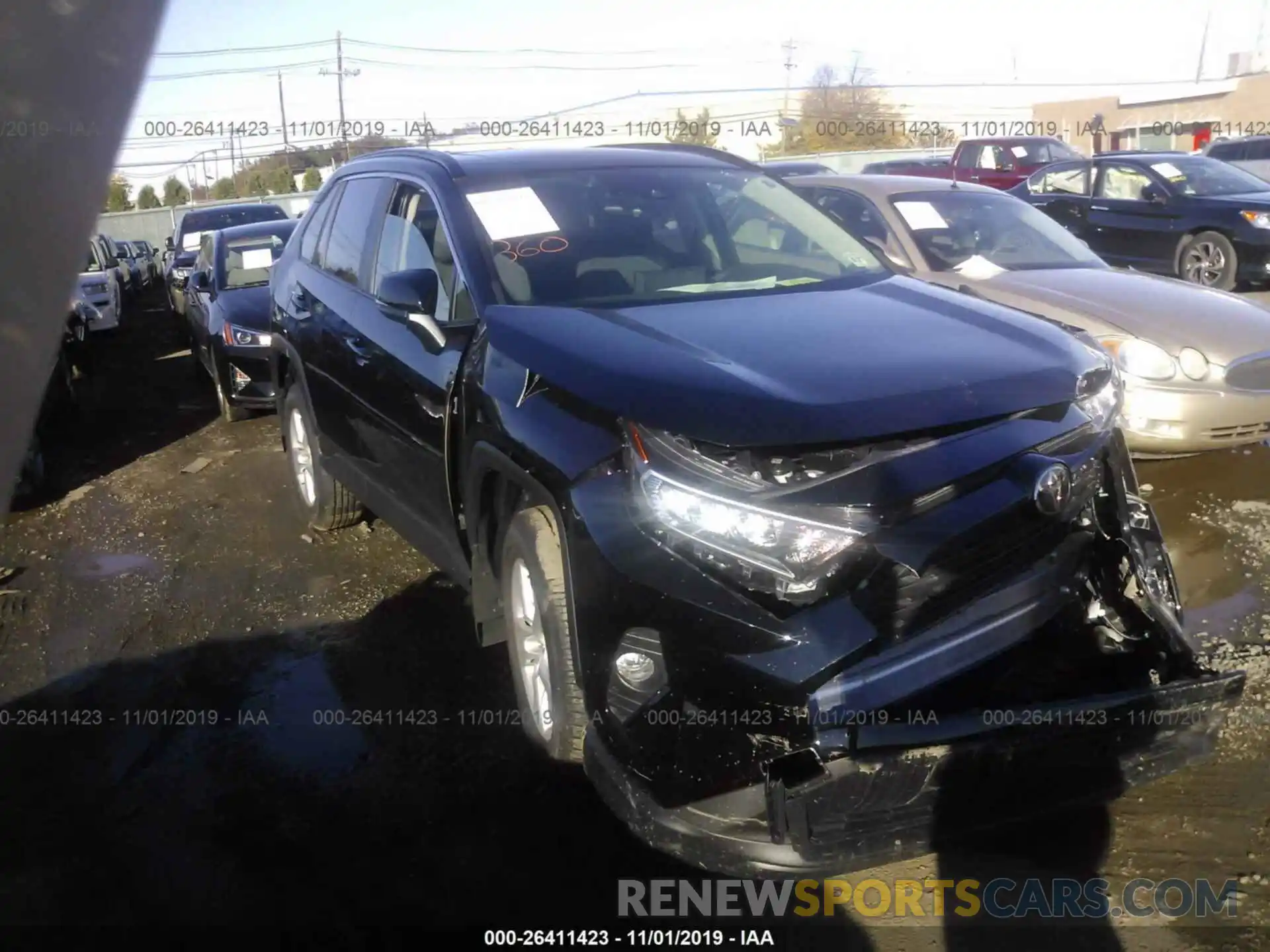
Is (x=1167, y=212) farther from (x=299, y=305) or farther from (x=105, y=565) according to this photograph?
(x=105, y=565)

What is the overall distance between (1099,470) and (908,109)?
5096 cm

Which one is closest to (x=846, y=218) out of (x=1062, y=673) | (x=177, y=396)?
(x=1062, y=673)

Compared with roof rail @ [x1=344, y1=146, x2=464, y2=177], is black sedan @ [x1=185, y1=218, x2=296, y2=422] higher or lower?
lower

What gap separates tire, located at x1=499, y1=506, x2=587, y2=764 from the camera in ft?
10.4

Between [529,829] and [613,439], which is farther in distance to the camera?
[529,829]

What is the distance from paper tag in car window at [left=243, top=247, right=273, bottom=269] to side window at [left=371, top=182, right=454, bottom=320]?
18.4ft

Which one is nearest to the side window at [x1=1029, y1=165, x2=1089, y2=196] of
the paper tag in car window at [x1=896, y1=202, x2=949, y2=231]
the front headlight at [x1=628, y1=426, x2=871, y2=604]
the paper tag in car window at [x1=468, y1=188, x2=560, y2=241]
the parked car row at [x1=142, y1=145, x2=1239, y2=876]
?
the paper tag in car window at [x1=896, y1=202, x2=949, y2=231]

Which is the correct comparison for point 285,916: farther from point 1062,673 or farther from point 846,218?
point 846,218

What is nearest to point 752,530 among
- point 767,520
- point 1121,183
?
point 767,520

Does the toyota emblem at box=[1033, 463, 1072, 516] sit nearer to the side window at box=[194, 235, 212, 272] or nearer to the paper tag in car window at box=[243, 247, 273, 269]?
the paper tag in car window at box=[243, 247, 273, 269]

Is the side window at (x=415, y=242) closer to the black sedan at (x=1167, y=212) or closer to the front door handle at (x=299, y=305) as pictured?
the front door handle at (x=299, y=305)

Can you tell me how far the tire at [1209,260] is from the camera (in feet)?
39.1

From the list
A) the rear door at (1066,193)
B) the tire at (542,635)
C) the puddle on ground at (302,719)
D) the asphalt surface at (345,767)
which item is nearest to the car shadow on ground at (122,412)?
the asphalt surface at (345,767)

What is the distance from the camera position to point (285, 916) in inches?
121
